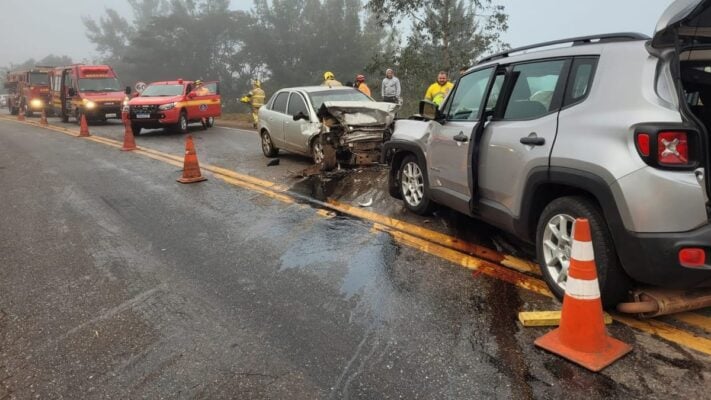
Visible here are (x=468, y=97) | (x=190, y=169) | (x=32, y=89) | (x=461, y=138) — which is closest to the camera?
(x=461, y=138)

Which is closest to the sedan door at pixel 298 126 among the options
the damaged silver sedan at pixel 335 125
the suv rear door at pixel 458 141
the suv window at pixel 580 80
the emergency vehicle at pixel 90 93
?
the damaged silver sedan at pixel 335 125

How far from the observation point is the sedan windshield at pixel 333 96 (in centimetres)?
977

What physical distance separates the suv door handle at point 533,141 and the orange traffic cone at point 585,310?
924 millimetres

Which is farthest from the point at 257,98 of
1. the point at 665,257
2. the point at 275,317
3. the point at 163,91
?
the point at 665,257

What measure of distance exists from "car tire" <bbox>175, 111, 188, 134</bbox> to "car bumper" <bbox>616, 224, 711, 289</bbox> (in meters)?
16.1

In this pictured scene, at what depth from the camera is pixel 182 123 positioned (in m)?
17.4

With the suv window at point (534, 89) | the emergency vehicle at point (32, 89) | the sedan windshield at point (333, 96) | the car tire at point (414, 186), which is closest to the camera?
the suv window at point (534, 89)

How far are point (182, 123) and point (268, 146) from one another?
24.1ft

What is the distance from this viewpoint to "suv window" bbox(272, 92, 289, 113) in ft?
35.0

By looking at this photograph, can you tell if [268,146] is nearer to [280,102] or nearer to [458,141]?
[280,102]

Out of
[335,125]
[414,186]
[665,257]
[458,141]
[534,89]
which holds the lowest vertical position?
[414,186]

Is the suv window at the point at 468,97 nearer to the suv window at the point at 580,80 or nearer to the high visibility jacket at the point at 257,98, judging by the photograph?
the suv window at the point at 580,80

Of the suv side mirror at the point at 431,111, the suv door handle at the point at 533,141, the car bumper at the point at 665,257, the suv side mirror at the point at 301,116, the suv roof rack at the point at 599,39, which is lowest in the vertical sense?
the car bumper at the point at 665,257

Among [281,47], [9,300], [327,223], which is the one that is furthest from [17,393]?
[281,47]
